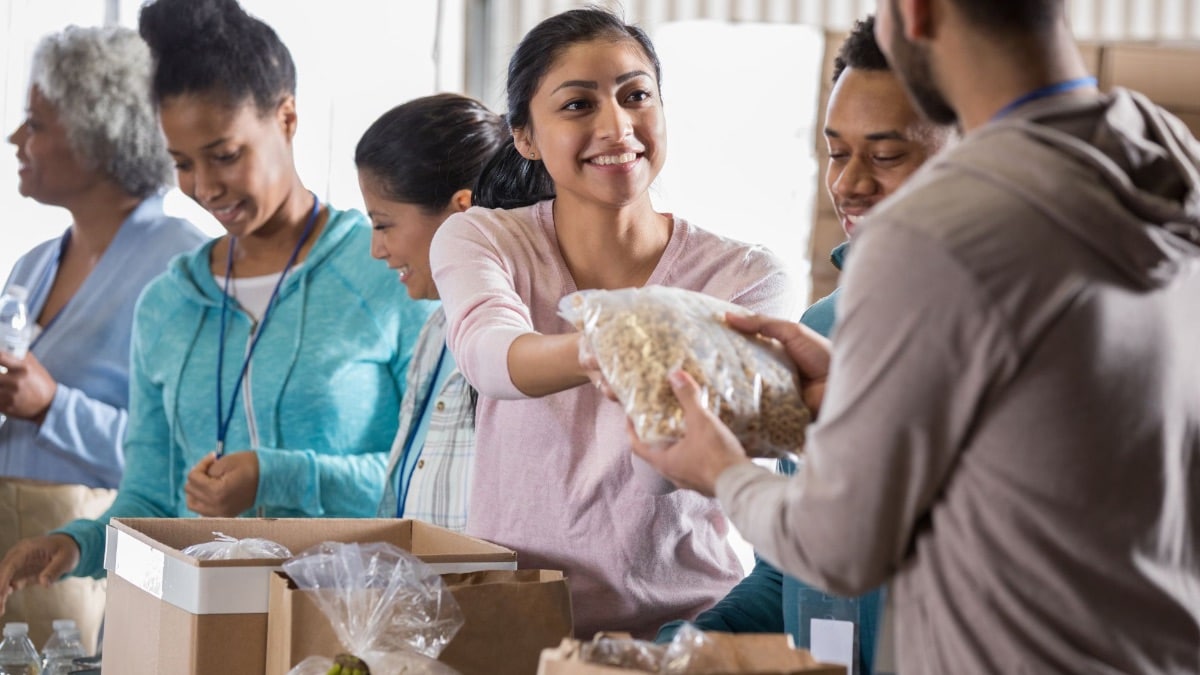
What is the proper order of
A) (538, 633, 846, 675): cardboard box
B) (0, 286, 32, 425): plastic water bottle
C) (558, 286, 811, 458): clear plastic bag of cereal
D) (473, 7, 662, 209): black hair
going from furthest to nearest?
(0, 286, 32, 425): plastic water bottle < (473, 7, 662, 209): black hair < (558, 286, 811, 458): clear plastic bag of cereal < (538, 633, 846, 675): cardboard box

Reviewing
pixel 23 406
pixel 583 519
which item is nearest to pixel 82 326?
pixel 23 406

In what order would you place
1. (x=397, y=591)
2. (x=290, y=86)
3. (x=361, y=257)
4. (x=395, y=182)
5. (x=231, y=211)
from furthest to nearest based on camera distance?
(x=290, y=86)
(x=231, y=211)
(x=361, y=257)
(x=395, y=182)
(x=397, y=591)

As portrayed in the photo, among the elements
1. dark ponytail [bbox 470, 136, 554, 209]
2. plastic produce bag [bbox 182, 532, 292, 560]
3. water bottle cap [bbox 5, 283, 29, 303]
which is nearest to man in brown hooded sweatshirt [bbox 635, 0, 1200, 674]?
plastic produce bag [bbox 182, 532, 292, 560]

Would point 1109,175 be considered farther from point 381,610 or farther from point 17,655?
point 17,655

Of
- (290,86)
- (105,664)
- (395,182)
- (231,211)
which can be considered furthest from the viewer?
(290,86)

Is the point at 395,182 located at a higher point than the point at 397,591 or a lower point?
higher

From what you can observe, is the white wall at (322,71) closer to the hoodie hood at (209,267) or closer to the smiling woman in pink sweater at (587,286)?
the hoodie hood at (209,267)

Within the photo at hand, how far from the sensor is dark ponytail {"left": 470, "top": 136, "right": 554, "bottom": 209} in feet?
5.96

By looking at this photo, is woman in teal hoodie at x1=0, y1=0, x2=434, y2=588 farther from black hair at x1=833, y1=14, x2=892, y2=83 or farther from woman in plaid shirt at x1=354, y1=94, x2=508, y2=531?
black hair at x1=833, y1=14, x2=892, y2=83

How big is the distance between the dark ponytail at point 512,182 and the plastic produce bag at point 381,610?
68cm

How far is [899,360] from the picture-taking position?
0.79 metres

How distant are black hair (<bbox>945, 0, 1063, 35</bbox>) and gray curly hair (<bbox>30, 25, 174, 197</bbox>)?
2.40 m

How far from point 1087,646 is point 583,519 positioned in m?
0.77

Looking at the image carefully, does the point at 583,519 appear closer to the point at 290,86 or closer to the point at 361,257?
the point at 361,257
